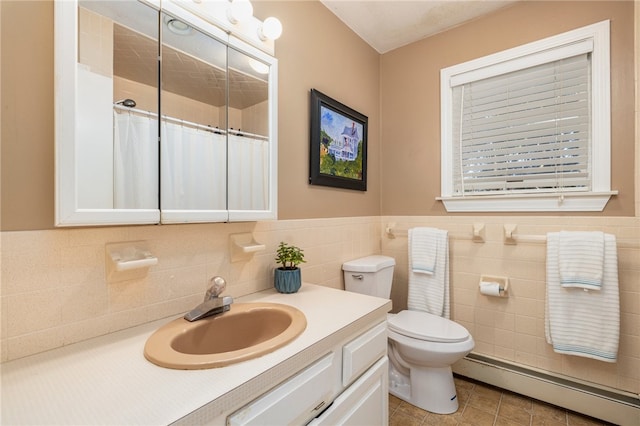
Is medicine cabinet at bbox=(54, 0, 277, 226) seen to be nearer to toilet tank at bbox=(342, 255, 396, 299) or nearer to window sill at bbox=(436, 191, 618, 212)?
toilet tank at bbox=(342, 255, 396, 299)

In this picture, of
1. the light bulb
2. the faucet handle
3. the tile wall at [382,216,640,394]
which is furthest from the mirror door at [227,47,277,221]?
the tile wall at [382,216,640,394]

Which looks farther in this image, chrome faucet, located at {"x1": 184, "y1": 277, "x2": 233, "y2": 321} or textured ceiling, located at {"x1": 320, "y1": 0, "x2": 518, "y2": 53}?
textured ceiling, located at {"x1": 320, "y1": 0, "x2": 518, "y2": 53}

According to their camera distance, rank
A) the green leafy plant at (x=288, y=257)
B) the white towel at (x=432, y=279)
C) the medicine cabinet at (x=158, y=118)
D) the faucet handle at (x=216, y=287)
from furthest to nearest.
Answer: the white towel at (x=432, y=279), the green leafy plant at (x=288, y=257), the faucet handle at (x=216, y=287), the medicine cabinet at (x=158, y=118)

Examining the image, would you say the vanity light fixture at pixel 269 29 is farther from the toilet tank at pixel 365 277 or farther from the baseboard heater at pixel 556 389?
the baseboard heater at pixel 556 389

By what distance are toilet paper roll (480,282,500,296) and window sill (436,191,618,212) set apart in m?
0.48

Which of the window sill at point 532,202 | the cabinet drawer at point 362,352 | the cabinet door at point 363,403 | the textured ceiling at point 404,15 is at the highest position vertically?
the textured ceiling at point 404,15

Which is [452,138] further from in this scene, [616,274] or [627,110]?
[616,274]

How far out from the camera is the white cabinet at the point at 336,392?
0.72m

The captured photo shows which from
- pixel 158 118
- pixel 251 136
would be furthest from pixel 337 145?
pixel 158 118

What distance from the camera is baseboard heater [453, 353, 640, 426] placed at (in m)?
1.52

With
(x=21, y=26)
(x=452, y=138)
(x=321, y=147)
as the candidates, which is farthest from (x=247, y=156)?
(x=452, y=138)

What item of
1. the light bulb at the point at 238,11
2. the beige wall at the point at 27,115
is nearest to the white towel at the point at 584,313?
the light bulb at the point at 238,11

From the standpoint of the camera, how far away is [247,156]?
1.26 metres

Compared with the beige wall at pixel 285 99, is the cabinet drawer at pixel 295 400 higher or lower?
lower
